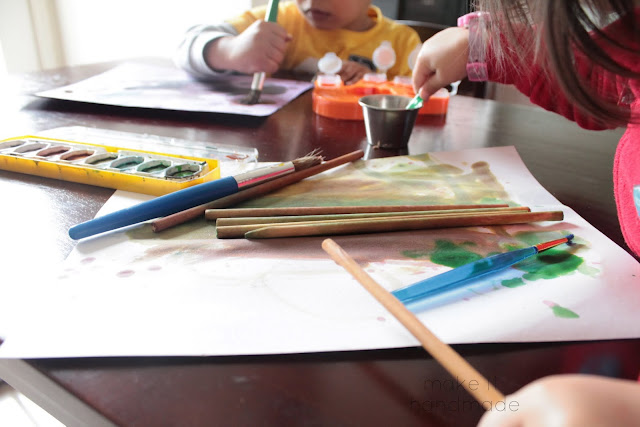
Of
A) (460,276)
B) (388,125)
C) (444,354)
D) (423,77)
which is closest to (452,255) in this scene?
(460,276)

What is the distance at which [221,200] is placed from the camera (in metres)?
0.40

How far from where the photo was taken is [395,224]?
14.4 inches

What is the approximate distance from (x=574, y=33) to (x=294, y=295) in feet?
0.77

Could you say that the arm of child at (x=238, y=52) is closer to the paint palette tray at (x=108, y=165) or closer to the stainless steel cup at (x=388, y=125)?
the stainless steel cup at (x=388, y=125)

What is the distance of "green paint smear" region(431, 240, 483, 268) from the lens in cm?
33

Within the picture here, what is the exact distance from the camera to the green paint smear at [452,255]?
332 millimetres

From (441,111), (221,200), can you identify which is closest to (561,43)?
(221,200)

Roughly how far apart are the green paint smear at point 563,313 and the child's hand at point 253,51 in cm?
67

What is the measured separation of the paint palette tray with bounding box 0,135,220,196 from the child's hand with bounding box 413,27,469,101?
0.31 meters

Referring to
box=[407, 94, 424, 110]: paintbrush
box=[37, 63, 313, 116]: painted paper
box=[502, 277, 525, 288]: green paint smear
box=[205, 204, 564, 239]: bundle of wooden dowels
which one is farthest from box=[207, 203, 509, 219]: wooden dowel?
box=[37, 63, 313, 116]: painted paper

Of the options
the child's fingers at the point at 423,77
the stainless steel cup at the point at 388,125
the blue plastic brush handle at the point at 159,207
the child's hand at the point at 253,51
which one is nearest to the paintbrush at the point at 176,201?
the blue plastic brush handle at the point at 159,207

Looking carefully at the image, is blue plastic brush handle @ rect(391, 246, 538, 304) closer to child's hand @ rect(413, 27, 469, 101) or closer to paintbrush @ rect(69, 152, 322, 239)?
paintbrush @ rect(69, 152, 322, 239)

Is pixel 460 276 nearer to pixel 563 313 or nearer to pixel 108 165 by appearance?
pixel 563 313

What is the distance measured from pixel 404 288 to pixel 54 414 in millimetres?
189
